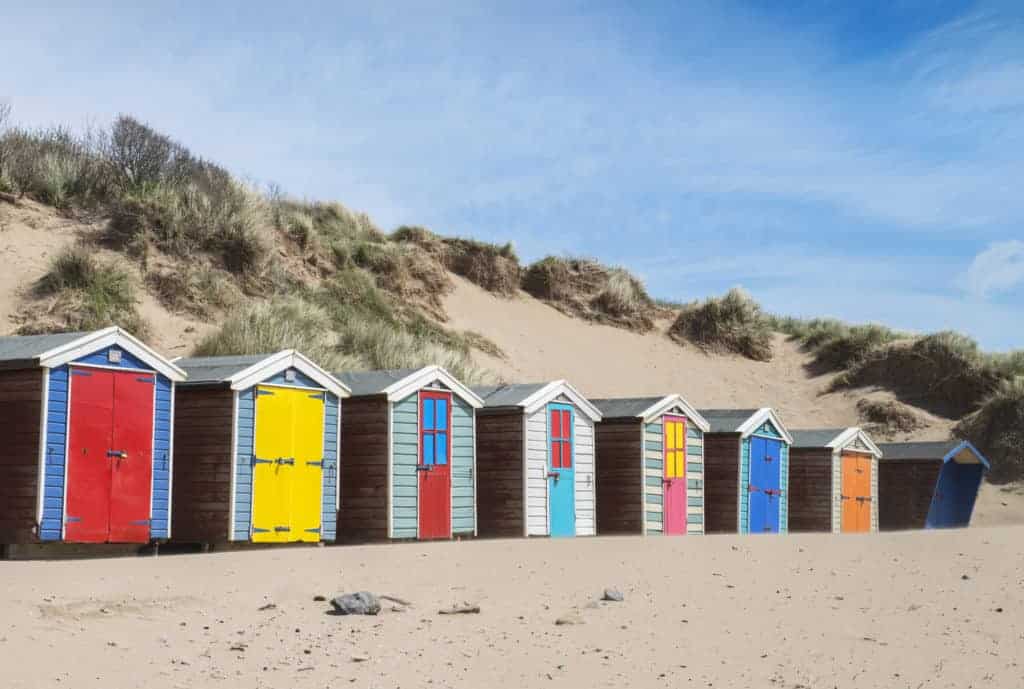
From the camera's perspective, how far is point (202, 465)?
18.0 meters

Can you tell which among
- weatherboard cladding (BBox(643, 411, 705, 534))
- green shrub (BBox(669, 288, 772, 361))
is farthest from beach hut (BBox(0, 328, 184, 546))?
green shrub (BBox(669, 288, 772, 361))

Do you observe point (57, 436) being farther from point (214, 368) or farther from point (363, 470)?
point (363, 470)

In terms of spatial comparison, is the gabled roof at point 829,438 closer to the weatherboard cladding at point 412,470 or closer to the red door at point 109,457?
the weatherboard cladding at point 412,470

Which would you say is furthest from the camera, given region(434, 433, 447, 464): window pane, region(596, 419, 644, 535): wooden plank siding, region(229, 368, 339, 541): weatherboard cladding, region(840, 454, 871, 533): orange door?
region(840, 454, 871, 533): orange door

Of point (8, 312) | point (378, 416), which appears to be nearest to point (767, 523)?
point (378, 416)

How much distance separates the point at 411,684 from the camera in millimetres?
10195

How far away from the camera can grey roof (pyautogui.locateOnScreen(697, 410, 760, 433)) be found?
2554cm

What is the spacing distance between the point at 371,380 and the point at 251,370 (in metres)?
2.77

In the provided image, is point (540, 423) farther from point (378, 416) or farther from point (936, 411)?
point (936, 411)

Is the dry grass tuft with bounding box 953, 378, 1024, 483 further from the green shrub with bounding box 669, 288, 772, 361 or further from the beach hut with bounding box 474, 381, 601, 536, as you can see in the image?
the beach hut with bounding box 474, 381, 601, 536

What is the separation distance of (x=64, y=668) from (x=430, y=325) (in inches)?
1126

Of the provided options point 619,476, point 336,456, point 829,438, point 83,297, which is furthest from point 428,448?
point 829,438

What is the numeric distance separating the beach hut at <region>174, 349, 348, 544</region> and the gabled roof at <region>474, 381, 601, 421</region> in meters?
3.74

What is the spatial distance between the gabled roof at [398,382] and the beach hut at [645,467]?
11.6 feet
